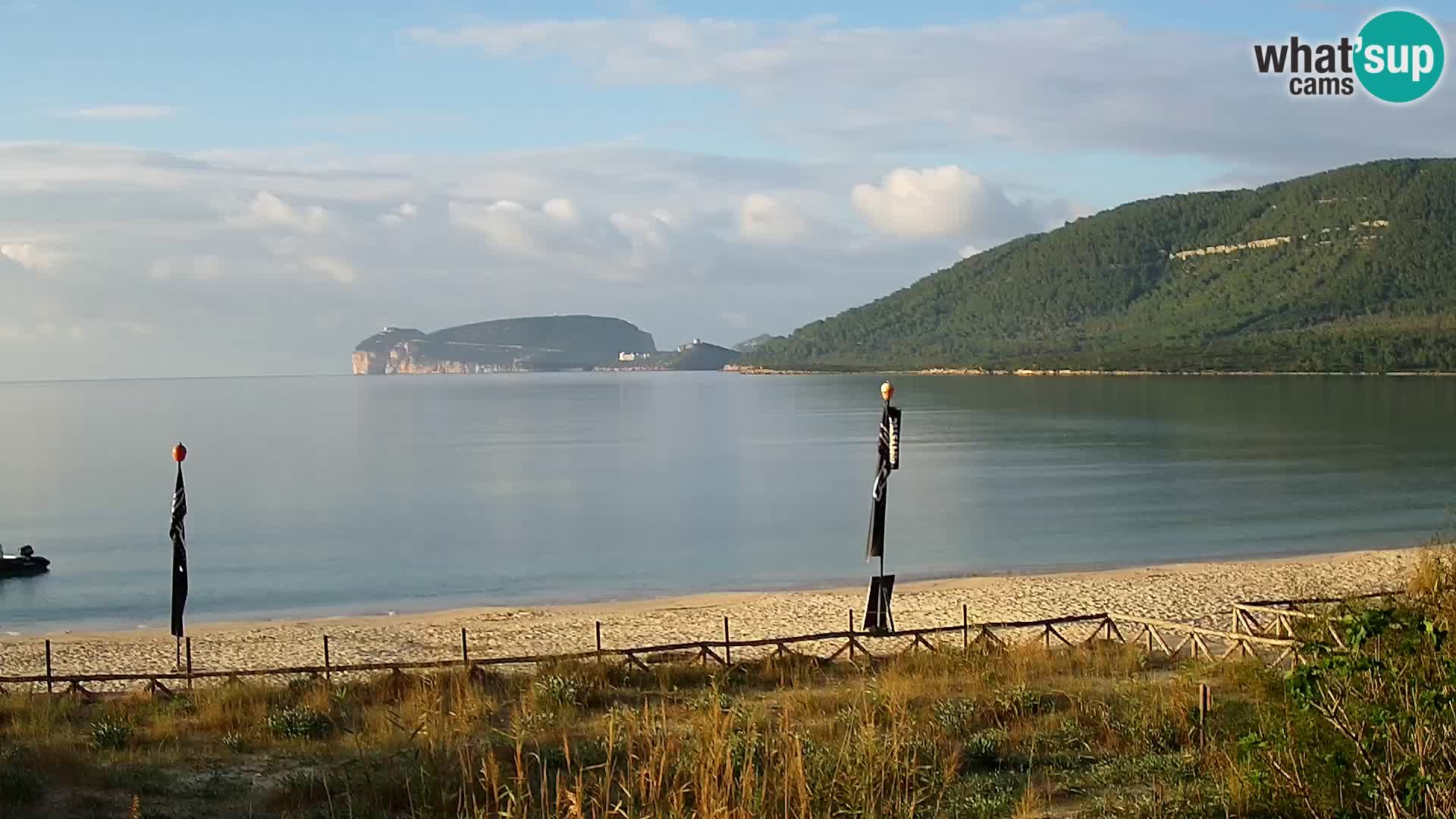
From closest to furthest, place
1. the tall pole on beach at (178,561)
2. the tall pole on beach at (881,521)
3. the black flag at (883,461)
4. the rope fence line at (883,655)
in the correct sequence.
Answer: the rope fence line at (883,655) < the black flag at (883,461) < the tall pole on beach at (881,521) < the tall pole on beach at (178,561)

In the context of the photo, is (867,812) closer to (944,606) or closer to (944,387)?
(944,606)

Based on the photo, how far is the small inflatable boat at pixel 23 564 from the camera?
37562mm

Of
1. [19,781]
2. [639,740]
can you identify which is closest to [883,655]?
[639,740]

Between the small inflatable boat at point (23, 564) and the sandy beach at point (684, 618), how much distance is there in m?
10.8

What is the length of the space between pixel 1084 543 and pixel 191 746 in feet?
116

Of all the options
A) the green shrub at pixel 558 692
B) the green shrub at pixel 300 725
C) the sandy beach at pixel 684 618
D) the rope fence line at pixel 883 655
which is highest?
the green shrub at pixel 300 725

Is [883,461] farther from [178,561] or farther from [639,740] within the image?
[178,561]

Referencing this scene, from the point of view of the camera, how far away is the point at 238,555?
4256 cm

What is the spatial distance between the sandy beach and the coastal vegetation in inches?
344

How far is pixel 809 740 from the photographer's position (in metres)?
7.98

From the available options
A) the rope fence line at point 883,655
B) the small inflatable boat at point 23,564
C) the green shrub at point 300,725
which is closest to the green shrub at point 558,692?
the rope fence line at point 883,655

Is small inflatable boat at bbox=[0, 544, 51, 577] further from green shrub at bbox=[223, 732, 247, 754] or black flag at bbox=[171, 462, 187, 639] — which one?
green shrub at bbox=[223, 732, 247, 754]

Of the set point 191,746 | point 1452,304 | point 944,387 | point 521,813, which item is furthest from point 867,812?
point 1452,304

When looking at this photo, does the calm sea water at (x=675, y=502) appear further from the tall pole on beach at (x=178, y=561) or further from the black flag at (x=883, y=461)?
the black flag at (x=883, y=461)
